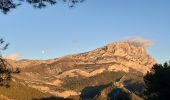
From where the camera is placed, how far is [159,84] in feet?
297

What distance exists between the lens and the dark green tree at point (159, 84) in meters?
85.6

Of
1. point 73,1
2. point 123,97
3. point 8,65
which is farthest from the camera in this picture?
point 123,97

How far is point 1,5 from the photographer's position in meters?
24.5

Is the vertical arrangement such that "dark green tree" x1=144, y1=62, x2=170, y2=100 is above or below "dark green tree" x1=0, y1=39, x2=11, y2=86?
below

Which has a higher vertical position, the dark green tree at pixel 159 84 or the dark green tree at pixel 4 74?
the dark green tree at pixel 4 74

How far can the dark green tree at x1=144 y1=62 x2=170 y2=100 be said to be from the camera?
85.6 meters

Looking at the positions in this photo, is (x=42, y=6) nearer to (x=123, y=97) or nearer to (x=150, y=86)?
(x=123, y=97)

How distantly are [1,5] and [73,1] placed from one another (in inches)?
155

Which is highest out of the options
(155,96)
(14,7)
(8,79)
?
(14,7)

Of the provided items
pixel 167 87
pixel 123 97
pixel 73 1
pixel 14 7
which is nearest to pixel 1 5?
pixel 14 7

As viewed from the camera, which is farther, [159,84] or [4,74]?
[159,84]

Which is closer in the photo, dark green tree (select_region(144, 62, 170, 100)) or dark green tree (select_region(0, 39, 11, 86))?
dark green tree (select_region(0, 39, 11, 86))

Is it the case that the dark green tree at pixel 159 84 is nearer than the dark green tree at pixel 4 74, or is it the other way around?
the dark green tree at pixel 4 74

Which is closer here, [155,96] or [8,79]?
[8,79]
